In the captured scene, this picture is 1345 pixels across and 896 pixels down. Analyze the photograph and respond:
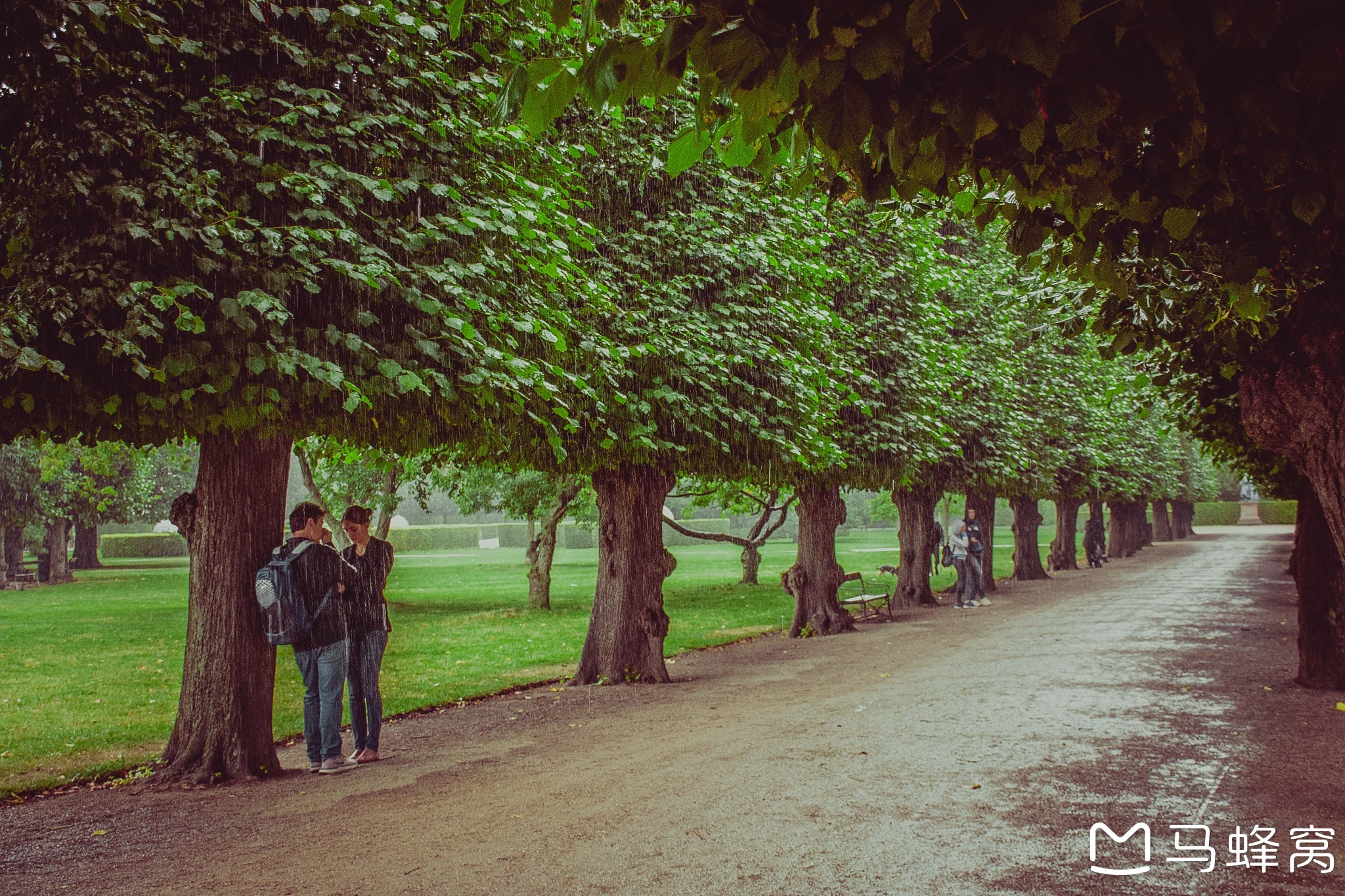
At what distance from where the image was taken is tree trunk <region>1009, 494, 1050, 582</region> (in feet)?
114

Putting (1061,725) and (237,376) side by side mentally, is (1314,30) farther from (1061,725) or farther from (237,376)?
(1061,725)

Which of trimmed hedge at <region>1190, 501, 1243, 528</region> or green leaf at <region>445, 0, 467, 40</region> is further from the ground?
green leaf at <region>445, 0, 467, 40</region>

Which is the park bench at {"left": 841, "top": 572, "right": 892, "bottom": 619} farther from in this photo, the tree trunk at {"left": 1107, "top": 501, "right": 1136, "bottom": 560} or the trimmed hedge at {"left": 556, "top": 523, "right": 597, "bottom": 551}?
the trimmed hedge at {"left": 556, "top": 523, "right": 597, "bottom": 551}

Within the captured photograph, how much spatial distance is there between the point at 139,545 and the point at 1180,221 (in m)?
75.8

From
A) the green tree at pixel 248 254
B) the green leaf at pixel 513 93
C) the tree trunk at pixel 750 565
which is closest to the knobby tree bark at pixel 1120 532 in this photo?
the tree trunk at pixel 750 565

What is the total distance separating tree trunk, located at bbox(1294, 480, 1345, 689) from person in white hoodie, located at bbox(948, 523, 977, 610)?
12.5m

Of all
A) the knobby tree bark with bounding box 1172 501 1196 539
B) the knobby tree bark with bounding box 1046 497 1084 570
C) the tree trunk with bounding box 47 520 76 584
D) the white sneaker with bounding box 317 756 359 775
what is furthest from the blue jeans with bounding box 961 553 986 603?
the knobby tree bark with bounding box 1172 501 1196 539

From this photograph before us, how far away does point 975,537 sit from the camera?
82.1ft

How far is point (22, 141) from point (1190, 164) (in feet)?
25.1

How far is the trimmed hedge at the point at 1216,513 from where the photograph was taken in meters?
107

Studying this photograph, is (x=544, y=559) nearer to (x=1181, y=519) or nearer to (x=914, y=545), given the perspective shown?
(x=914, y=545)

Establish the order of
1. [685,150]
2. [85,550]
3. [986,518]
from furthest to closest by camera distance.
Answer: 1. [85,550]
2. [986,518]
3. [685,150]

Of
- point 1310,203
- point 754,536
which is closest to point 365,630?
point 1310,203

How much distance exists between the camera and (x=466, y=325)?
7.99 meters
